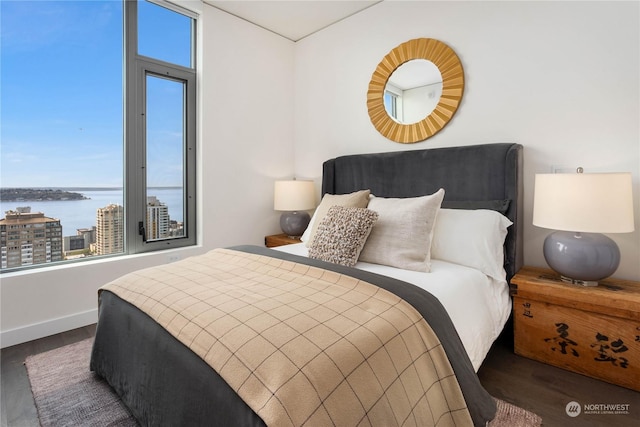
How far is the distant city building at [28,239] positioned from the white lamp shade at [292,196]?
6.13 ft

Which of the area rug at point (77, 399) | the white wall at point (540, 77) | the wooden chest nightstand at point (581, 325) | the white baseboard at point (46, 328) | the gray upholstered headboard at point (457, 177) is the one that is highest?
the white wall at point (540, 77)

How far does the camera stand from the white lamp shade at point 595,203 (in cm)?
166

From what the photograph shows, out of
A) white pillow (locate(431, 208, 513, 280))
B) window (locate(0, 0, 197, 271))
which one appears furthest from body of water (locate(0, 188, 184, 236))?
white pillow (locate(431, 208, 513, 280))

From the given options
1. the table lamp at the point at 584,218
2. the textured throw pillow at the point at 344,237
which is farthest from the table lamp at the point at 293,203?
the table lamp at the point at 584,218

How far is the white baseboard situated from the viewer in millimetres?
2180

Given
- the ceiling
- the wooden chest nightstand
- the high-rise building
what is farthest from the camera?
the ceiling

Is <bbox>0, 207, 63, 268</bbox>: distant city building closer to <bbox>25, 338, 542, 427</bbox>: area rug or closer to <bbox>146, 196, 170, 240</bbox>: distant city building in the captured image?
<bbox>146, 196, 170, 240</bbox>: distant city building

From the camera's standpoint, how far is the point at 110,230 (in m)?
2.71

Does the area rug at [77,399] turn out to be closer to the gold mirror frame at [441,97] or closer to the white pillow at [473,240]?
the white pillow at [473,240]

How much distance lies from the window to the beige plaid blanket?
1507 millimetres

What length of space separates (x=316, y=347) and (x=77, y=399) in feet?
4.95

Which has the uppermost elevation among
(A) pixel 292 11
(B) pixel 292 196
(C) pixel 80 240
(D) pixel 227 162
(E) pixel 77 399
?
(A) pixel 292 11

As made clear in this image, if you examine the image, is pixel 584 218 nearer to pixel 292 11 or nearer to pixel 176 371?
pixel 176 371

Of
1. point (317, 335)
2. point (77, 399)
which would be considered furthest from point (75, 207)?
point (317, 335)
